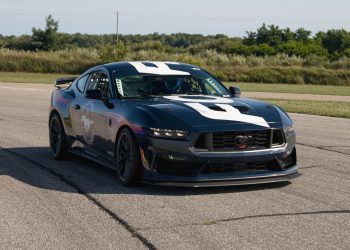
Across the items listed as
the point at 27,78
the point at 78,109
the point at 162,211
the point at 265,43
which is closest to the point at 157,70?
the point at 78,109

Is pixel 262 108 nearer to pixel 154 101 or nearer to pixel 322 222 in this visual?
pixel 154 101

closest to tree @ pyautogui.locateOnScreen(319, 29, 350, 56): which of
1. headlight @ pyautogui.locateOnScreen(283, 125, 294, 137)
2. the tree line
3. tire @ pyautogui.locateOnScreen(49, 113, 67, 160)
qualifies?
the tree line

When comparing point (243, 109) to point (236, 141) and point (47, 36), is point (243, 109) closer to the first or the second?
point (236, 141)

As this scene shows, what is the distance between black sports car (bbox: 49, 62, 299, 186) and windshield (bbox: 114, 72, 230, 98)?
0.5 inches

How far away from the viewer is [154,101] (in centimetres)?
852

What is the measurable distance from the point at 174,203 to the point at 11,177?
262 cm

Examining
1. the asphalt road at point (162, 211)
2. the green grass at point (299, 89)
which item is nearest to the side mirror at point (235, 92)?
the asphalt road at point (162, 211)

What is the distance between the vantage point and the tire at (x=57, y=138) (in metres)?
10.4

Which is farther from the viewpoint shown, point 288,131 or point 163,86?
point 163,86

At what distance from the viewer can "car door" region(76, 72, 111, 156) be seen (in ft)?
29.5

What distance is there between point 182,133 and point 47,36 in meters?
71.8

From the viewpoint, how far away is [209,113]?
791cm

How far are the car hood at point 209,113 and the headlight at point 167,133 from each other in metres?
0.05

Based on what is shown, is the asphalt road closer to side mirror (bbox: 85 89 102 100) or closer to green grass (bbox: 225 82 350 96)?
side mirror (bbox: 85 89 102 100)
